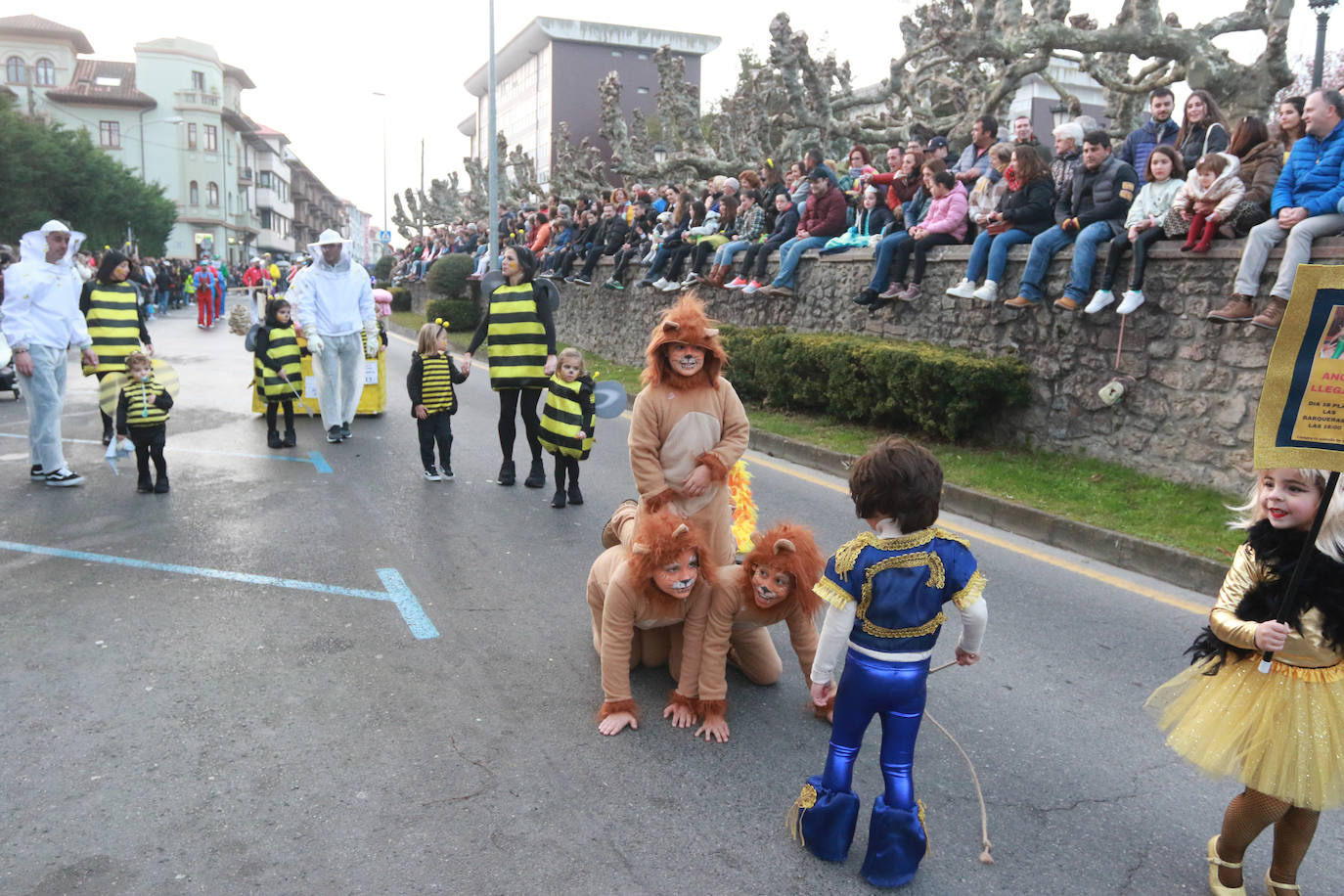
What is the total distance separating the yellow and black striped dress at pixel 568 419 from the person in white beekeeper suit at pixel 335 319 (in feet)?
12.2

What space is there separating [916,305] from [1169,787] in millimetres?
8459

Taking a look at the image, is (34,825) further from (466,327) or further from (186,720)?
(466,327)

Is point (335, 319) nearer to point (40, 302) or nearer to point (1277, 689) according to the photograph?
point (40, 302)

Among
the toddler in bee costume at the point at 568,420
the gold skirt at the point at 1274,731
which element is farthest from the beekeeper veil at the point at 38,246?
the gold skirt at the point at 1274,731

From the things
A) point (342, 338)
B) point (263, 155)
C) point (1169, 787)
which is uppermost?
point (263, 155)

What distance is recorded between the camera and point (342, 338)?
35.7 feet

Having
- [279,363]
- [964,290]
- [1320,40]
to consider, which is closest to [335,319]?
[279,363]

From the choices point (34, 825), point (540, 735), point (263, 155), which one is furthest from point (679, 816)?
point (263, 155)

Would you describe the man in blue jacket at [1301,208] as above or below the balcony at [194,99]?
below

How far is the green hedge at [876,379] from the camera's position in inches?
385

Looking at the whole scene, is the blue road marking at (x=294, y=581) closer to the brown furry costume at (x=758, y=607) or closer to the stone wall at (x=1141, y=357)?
the brown furry costume at (x=758, y=607)

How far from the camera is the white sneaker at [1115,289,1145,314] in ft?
28.7

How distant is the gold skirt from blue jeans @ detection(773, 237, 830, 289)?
11.5m

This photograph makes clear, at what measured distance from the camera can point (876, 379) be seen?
10656 mm
